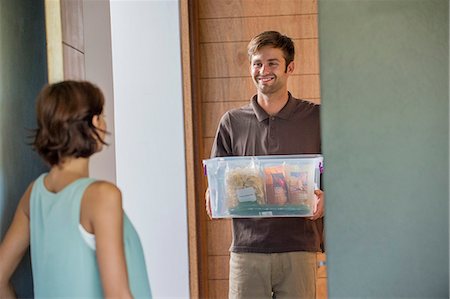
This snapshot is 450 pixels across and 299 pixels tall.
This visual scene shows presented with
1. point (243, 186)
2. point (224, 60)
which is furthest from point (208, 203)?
point (224, 60)

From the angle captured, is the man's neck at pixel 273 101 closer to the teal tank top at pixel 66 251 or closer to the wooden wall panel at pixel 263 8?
the wooden wall panel at pixel 263 8

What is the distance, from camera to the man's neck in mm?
2445

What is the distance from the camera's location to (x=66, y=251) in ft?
6.85

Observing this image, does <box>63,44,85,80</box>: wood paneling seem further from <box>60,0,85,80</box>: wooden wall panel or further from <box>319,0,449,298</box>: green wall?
<box>319,0,449,298</box>: green wall

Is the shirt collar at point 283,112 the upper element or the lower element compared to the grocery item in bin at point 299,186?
upper

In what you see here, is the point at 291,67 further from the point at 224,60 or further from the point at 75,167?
the point at 75,167

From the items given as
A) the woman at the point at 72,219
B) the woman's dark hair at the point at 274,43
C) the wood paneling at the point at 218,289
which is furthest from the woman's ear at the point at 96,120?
the wood paneling at the point at 218,289

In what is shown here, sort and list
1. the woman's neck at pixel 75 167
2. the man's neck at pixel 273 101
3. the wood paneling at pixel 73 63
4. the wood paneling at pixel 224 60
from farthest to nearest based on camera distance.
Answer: the wood paneling at pixel 224 60
the man's neck at pixel 273 101
the wood paneling at pixel 73 63
the woman's neck at pixel 75 167

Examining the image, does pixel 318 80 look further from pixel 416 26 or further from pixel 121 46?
pixel 121 46

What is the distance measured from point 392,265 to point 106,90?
92cm

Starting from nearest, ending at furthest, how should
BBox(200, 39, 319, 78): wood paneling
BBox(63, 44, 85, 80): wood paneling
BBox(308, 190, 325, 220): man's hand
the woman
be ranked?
1. the woman
2. BBox(63, 44, 85, 80): wood paneling
3. BBox(308, 190, 325, 220): man's hand
4. BBox(200, 39, 319, 78): wood paneling

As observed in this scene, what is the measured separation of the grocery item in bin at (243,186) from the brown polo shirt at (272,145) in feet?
0.20

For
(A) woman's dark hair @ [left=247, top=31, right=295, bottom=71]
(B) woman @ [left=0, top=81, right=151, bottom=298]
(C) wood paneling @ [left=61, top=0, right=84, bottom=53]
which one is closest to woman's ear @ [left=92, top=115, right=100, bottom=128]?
(B) woman @ [left=0, top=81, right=151, bottom=298]

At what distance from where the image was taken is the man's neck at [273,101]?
2.45 meters
